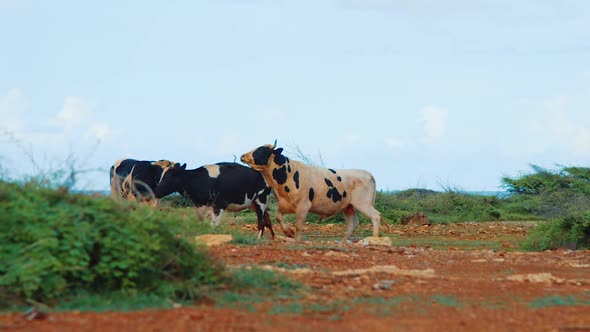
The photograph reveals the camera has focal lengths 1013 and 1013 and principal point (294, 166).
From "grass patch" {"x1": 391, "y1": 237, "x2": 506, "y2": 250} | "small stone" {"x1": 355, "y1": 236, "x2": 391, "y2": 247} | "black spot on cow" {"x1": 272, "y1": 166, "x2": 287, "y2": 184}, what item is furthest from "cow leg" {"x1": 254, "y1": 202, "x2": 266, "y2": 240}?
"small stone" {"x1": 355, "y1": 236, "x2": 391, "y2": 247}

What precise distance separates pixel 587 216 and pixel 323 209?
4.99 metres

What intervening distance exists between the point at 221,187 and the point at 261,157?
6.80 feet

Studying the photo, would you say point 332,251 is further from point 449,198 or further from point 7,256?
point 449,198

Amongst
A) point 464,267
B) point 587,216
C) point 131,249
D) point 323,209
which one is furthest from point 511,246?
point 131,249

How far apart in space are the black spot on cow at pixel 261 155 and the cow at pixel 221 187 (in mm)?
1860

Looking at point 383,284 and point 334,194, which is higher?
point 334,194

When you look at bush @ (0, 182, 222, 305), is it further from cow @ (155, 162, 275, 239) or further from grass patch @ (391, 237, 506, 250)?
cow @ (155, 162, 275, 239)

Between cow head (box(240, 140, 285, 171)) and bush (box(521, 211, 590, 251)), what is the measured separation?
5170 mm

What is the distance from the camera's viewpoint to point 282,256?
1292 cm

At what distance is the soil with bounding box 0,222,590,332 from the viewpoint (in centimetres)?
808

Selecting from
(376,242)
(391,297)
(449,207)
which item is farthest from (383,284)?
(449,207)

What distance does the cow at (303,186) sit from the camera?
19312 millimetres

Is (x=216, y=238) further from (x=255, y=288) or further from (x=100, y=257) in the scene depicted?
(x=100, y=257)

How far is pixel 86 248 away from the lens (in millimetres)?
8945
